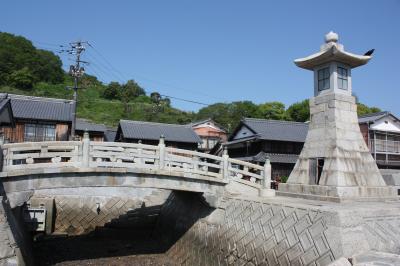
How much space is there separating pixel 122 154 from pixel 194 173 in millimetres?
2833

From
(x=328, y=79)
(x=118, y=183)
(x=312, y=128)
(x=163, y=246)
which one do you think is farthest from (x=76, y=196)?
(x=328, y=79)

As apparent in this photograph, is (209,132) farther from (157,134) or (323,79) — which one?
(323,79)

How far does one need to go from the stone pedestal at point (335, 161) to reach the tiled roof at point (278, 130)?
15.5 m

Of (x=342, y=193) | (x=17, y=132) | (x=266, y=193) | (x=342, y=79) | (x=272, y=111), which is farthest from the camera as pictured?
(x=272, y=111)

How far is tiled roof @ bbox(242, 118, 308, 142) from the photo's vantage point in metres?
29.3

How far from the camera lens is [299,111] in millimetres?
58812

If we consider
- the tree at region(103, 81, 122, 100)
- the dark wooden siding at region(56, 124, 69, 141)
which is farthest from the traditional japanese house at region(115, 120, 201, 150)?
the tree at region(103, 81, 122, 100)

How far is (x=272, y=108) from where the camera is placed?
63.6 metres

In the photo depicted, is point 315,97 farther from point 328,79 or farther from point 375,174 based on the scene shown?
point 375,174

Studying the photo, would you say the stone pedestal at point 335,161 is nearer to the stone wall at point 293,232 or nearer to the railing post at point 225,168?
the stone wall at point 293,232

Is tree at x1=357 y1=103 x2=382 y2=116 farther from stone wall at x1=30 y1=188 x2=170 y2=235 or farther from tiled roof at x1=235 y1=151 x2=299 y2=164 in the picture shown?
stone wall at x1=30 y1=188 x2=170 y2=235

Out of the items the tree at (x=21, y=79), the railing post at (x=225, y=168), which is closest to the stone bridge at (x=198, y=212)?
the railing post at (x=225, y=168)

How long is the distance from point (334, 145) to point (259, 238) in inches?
189

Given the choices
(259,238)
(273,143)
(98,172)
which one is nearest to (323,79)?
(259,238)
